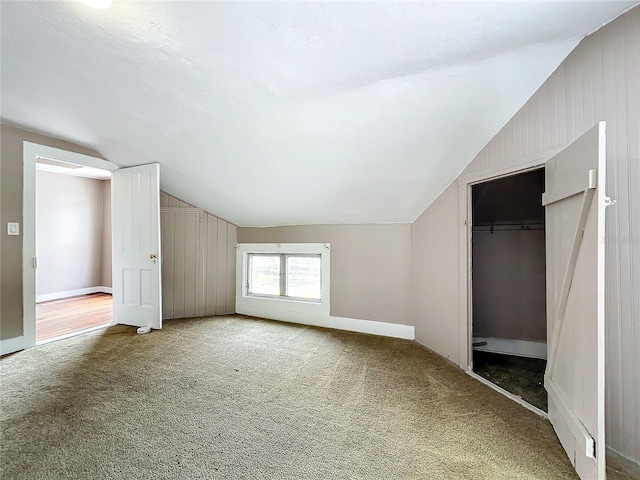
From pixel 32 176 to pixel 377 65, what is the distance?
337 centimetres

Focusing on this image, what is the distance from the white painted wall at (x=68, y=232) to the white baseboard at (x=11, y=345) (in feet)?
9.03

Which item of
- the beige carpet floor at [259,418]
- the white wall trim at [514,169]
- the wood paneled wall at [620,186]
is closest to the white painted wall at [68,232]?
the beige carpet floor at [259,418]

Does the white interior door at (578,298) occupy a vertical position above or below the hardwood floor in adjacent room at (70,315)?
above

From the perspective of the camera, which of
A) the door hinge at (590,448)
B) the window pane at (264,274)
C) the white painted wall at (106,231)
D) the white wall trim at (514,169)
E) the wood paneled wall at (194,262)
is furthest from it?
the white painted wall at (106,231)

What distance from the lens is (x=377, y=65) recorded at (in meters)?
1.60

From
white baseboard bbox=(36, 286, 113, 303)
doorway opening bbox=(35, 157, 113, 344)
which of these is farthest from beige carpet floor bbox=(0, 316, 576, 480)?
white baseboard bbox=(36, 286, 113, 303)

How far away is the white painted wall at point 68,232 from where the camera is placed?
4859mm

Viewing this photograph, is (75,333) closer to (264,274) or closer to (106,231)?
(264,274)

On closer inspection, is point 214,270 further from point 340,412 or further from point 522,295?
point 522,295

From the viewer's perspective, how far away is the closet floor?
2043 millimetres

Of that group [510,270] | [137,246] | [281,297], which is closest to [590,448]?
[510,270]

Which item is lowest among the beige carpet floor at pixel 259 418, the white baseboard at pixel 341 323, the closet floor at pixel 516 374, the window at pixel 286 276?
the closet floor at pixel 516 374

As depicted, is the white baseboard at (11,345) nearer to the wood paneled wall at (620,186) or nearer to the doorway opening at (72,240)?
the doorway opening at (72,240)

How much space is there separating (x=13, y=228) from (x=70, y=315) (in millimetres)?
1802
